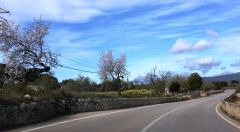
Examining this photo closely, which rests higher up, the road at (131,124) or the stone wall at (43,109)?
the stone wall at (43,109)

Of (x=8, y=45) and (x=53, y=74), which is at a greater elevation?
(x=8, y=45)

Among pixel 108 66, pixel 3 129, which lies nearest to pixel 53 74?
pixel 3 129

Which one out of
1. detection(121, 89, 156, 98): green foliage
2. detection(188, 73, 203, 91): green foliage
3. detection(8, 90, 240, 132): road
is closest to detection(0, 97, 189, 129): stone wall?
detection(8, 90, 240, 132): road

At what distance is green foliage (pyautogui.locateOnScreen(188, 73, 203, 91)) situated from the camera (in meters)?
166

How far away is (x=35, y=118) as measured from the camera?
78.7ft

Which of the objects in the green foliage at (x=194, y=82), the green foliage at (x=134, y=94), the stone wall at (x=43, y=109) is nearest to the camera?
the stone wall at (x=43, y=109)

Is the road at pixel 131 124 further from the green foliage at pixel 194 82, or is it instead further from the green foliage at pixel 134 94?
the green foliage at pixel 194 82

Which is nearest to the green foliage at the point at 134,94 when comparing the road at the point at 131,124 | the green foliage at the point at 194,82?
the road at the point at 131,124

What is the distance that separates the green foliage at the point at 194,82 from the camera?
543ft

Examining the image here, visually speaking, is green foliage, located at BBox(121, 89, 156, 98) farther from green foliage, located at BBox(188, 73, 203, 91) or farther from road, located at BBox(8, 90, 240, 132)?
green foliage, located at BBox(188, 73, 203, 91)

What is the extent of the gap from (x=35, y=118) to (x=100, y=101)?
48.8 feet

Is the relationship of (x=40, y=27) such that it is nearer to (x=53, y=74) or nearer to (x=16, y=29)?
(x=16, y=29)

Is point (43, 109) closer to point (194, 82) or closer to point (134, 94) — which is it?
point (134, 94)

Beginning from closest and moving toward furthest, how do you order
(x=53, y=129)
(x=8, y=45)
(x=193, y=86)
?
1. (x=53, y=129)
2. (x=8, y=45)
3. (x=193, y=86)
